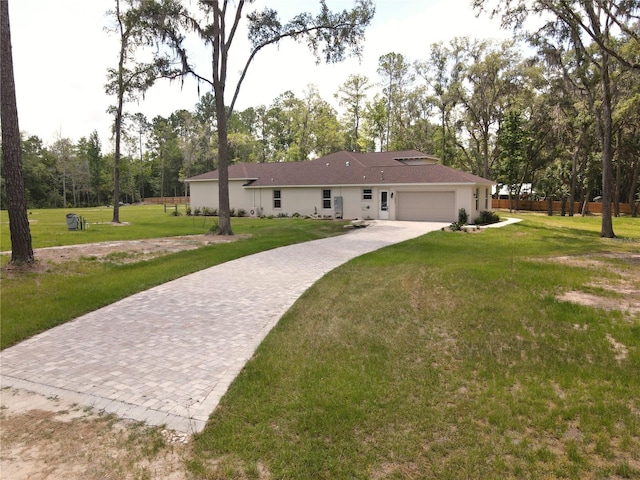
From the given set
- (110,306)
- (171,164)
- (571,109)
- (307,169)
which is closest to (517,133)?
(571,109)

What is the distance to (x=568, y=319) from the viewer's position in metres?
6.64

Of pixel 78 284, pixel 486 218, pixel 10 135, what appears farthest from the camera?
pixel 486 218

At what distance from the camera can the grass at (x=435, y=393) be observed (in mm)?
3398

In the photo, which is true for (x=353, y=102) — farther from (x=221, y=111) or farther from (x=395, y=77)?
(x=221, y=111)

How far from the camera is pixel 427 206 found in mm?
27234

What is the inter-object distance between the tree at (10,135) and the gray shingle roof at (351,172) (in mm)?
20979

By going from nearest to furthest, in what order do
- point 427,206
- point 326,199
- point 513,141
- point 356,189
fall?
point 427,206
point 356,189
point 326,199
point 513,141

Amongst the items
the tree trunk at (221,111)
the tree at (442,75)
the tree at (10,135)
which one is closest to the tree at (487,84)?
the tree at (442,75)

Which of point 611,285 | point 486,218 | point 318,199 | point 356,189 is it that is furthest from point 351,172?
point 611,285

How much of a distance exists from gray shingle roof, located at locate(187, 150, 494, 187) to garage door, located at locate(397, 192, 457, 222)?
1178mm

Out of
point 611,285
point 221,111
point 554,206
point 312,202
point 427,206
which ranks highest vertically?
point 221,111

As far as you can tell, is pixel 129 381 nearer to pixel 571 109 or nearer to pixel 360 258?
pixel 360 258

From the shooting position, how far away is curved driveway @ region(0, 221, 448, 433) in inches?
175

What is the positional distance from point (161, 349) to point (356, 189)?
949 inches
